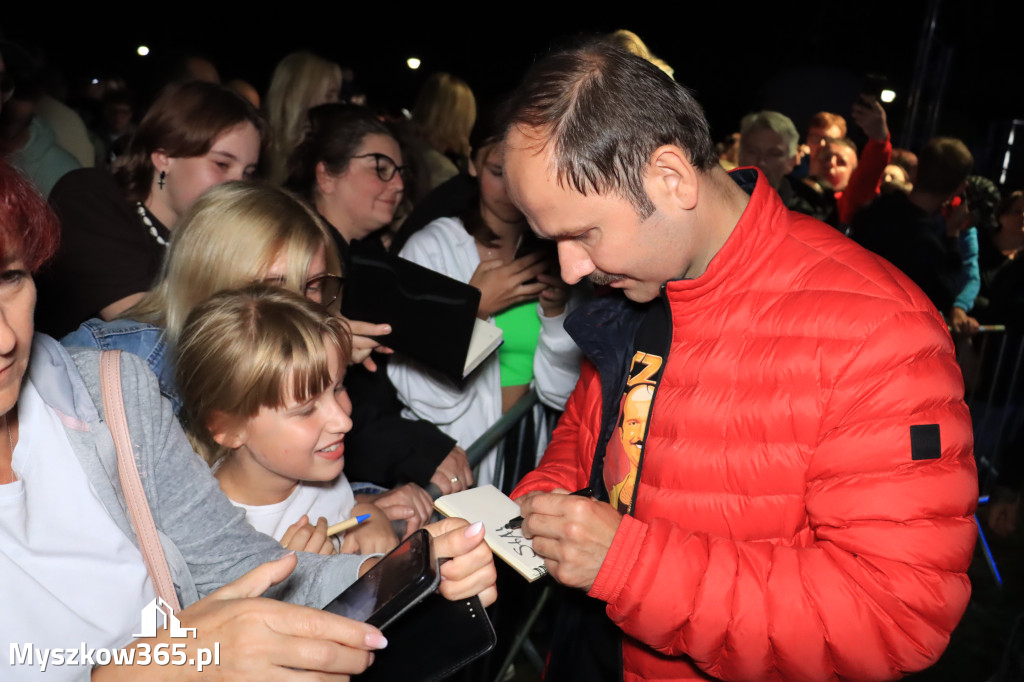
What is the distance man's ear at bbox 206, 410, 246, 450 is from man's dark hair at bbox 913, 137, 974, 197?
4.46 m

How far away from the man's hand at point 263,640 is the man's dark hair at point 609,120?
3.03 ft

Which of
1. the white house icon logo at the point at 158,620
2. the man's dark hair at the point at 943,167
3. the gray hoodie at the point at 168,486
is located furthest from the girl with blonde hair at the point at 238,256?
the man's dark hair at the point at 943,167

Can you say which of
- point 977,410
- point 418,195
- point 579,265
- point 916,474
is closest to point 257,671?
point 579,265

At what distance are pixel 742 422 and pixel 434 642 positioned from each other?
716 millimetres

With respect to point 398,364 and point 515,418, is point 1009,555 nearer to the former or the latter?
point 515,418

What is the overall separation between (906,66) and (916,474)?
1134cm

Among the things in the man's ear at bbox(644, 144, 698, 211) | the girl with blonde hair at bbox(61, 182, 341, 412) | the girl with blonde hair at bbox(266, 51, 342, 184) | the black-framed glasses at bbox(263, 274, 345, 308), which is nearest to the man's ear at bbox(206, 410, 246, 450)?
the girl with blonde hair at bbox(61, 182, 341, 412)

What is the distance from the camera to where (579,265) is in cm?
164

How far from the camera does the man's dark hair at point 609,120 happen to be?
150 centimetres

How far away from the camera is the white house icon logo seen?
47.8 inches

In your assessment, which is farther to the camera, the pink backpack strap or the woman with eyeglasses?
the woman with eyeglasses

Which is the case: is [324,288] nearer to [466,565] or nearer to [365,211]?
[365,211]

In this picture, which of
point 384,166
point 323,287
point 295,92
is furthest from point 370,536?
point 295,92

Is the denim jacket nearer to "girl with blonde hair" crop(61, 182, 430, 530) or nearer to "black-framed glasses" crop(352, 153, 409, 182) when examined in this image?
"girl with blonde hair" crop(61, 182, 430, 530)
